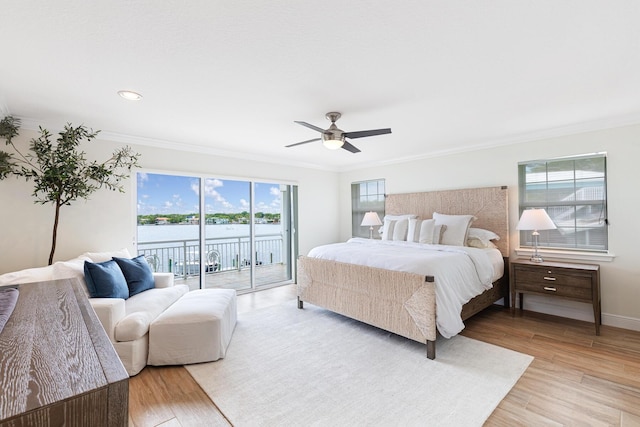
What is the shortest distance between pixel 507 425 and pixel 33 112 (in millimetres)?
4958

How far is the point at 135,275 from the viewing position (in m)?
3.21

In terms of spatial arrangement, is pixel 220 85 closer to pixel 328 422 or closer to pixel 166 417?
pixel 166 417

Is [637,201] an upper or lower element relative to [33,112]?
lower

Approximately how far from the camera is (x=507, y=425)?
1.86 m

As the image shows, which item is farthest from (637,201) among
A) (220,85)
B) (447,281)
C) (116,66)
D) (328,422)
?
(116,66)

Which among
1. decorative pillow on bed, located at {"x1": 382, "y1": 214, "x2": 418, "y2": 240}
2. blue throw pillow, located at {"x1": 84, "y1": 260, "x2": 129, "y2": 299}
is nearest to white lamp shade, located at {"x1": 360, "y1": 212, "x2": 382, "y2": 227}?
decorative pillow on bed, located at {"x1": 382, "y1": 214, "x2": 418, "y2": 240}

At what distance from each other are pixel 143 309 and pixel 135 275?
638 mm

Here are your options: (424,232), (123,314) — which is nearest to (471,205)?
(424,232)

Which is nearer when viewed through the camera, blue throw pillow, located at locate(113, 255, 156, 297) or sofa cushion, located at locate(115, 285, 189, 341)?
sofa cushion, located at locate(115, 285, 189, 341)

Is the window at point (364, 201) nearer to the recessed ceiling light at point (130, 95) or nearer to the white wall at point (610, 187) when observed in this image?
the white wall at point (610, 187)

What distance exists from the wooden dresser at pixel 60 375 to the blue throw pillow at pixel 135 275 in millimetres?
2530

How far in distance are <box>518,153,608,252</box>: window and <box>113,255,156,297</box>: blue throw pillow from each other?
4965mm

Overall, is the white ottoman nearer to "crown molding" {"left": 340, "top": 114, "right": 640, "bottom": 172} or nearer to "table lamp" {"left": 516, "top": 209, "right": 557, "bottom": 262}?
"table lamp" {"left": 516, "top": 209, "right": 557, "bottom": 262}

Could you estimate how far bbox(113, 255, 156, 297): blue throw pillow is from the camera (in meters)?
3.17
